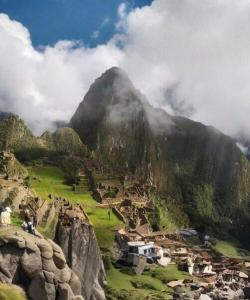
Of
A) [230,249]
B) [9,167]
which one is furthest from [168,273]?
[230,249]

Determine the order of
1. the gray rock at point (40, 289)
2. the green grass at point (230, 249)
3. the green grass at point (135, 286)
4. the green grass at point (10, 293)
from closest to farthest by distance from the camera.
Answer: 1. the green grass at point (10, 293)
2. the gray rock at point (40, 289)
3. the green grass at point (135, 286)
4. the green grass at point (230, 249)

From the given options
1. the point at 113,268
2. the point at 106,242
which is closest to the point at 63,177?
the point at 106,242

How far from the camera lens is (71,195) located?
458 ft

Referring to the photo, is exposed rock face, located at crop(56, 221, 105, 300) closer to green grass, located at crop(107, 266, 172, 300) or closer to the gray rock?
the gray rock

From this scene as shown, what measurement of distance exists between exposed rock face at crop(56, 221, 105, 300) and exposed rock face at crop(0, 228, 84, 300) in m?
13.3

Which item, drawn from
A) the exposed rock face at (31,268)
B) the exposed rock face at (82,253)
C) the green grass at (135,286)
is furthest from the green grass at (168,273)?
the exposed rock face at (31,268)

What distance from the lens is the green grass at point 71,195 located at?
111562 millimetres

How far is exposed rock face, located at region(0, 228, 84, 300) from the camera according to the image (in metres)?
40.0

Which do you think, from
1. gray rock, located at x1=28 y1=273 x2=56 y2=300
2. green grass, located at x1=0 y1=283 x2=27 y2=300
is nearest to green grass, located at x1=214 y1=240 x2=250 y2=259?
gray rock, located at x1=28 y1=273 x2=56 y2=300

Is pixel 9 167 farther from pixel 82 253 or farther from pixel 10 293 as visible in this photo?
pixel 10 293

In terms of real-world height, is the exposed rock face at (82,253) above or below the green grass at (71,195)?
below

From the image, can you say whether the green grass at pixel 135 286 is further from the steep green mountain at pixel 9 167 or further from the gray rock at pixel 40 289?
the steep green mountain at pixel 9 167

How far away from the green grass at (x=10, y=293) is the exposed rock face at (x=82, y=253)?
51.7 feet

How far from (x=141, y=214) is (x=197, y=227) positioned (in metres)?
31.3
